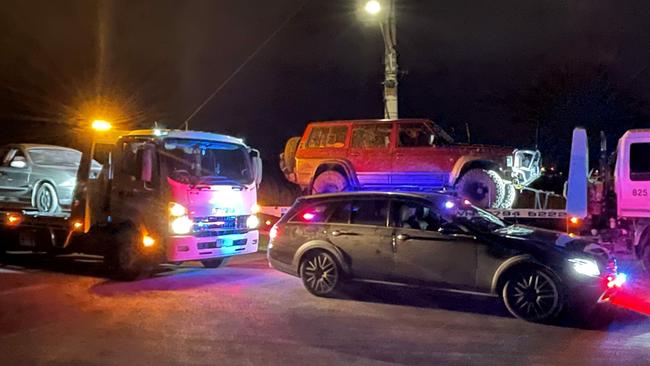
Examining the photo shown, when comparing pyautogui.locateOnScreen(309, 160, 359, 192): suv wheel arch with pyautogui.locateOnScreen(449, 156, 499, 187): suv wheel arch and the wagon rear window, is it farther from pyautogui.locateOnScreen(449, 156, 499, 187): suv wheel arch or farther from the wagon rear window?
the wagon rear window

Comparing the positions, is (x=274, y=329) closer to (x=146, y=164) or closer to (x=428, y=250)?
(x=428, y=250)

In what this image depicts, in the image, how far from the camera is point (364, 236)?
9203 millimetres

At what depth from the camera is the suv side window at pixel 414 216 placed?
8875 mm

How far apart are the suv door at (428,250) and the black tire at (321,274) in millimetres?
946

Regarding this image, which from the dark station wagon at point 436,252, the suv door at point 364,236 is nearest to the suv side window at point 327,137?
the dark station wagon at point 436,252

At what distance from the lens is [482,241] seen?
8367mm

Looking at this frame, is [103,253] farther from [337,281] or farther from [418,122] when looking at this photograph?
[418,122]

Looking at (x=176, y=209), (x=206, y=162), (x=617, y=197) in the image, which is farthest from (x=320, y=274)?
(x=617, y=197)

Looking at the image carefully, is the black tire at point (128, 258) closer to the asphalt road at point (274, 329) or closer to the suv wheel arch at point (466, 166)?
the asphalt road at point (274, 329)

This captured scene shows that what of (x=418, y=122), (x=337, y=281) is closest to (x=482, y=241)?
(x=337, y=281)

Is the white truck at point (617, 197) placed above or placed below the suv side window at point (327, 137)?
below

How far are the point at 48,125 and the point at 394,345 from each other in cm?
2680

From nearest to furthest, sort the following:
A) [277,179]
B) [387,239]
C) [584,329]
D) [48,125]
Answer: [584,329] → [387,239] → [277,179] → [48,125]

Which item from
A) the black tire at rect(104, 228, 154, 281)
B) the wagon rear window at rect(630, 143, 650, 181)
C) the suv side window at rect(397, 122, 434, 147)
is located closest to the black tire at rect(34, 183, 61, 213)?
the black tire at rect(104, 228, 154, 281)
